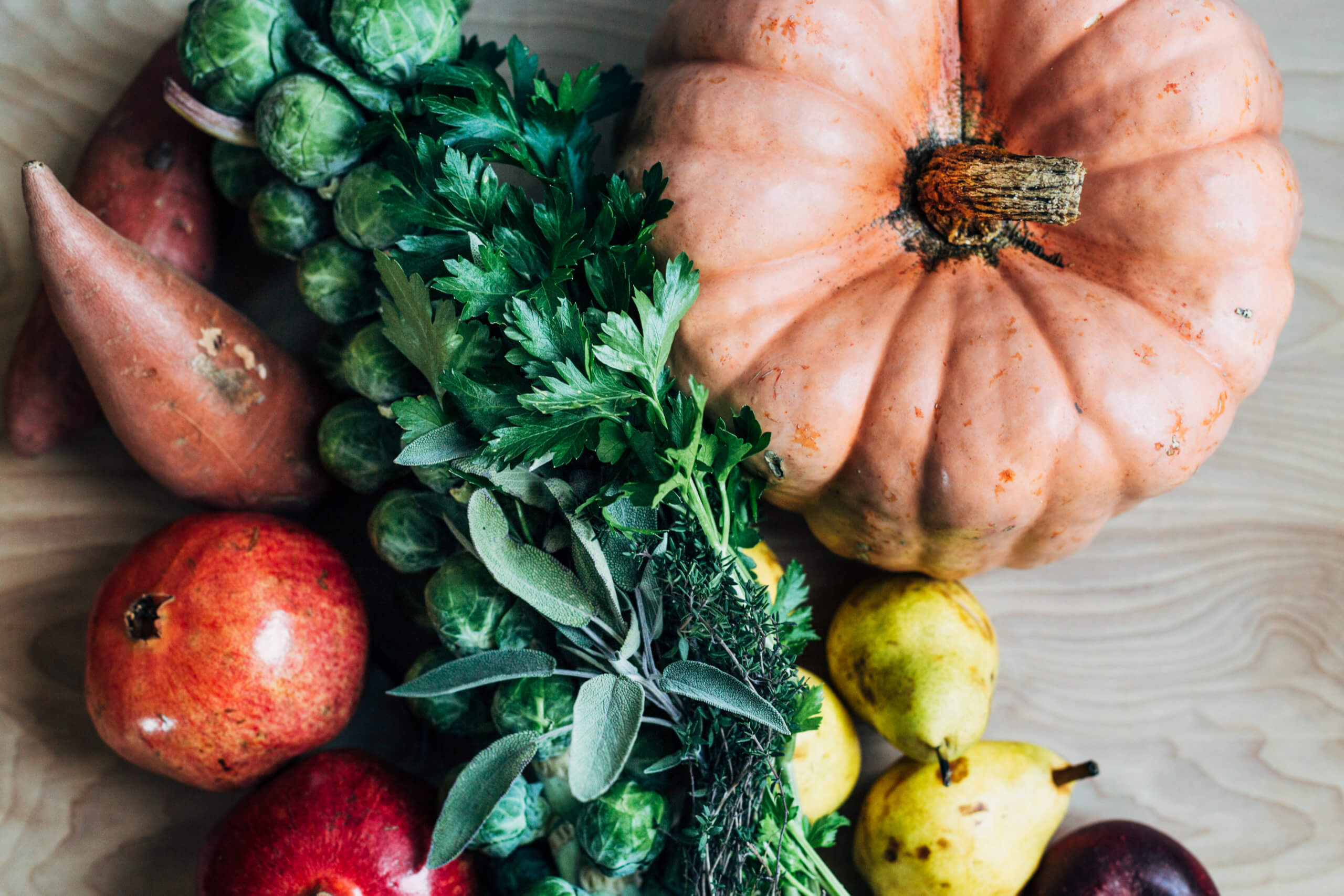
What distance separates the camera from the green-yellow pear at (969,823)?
46.4 inches

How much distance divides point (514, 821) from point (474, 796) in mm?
141

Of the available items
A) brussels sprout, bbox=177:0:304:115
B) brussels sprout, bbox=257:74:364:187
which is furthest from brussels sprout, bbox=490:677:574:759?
brussels sprout, bbox=177:0:304:115

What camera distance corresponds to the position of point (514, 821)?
1102mm

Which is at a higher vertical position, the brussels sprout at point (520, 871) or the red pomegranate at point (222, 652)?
the red pomegranate at point (222, 652)

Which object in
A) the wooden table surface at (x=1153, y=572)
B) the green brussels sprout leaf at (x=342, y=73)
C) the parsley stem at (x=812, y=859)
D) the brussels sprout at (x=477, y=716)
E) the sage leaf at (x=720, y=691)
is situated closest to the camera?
the sage leaf at (x=720, y=691)

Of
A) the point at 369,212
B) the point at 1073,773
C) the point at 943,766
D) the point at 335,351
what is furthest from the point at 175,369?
the point at 1073,773

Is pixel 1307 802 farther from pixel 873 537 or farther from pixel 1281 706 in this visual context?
pixel 873 537

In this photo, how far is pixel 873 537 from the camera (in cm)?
117

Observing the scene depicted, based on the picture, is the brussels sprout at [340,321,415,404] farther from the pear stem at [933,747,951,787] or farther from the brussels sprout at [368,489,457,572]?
the pear stem at [933,747,951,787]

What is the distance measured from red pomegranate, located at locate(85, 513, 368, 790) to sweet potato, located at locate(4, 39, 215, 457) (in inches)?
10.9

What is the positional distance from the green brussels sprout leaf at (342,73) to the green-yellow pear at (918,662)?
899mm

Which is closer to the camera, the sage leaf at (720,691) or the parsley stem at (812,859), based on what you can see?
the sage leaf at (720,691)

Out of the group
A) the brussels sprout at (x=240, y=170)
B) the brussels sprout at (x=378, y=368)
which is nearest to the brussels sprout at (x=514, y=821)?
the brussels sprout at (x=378, y=368)

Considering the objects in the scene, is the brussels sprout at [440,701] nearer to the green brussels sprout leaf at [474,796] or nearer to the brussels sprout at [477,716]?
the brussels sprout at [477,716]
